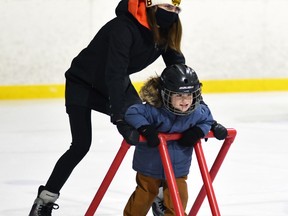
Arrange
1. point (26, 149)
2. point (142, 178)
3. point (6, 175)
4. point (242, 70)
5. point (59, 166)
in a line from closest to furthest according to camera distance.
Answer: point (142, 178) < point (59, 166) < point (6, 175) < point (26, 149) < point (242, 70)

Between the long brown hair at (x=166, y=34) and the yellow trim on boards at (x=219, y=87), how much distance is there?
18.7 ft

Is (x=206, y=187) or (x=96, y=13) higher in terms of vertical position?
(x=206, y=187)

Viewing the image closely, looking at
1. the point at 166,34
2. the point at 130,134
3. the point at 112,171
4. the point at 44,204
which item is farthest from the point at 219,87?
the point at 130,134

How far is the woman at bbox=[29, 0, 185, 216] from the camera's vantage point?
3205 millimetres

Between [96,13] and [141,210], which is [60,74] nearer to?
[96,13]

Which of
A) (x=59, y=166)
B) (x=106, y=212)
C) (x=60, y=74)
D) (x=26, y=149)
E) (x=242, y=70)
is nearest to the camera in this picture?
→ (x=59, y=166)

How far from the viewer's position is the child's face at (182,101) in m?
3.00

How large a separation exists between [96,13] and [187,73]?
249 inches

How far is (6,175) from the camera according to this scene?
16.1ft

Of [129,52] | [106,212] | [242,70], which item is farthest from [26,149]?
[242,70]

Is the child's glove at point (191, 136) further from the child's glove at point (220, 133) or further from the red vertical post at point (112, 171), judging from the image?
the red vertical post at point (112, 171)

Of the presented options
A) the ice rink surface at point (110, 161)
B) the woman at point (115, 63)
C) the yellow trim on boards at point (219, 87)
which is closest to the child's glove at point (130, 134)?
the woman at point (115, 63)

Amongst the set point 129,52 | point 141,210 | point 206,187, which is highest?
point 129,52

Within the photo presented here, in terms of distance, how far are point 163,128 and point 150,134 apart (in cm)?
21
